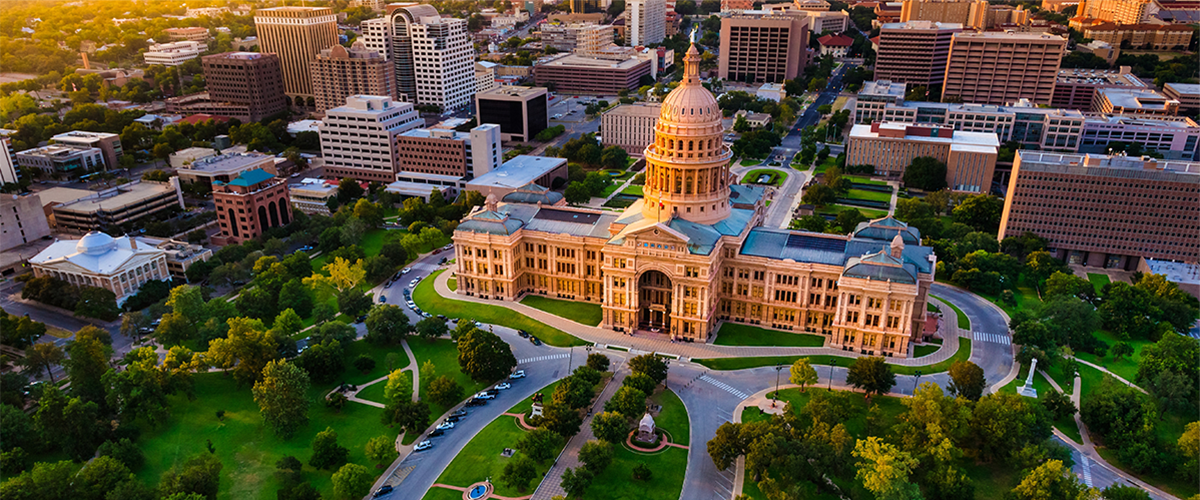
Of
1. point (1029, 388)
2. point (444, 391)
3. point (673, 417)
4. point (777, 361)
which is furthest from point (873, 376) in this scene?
point (444, 391)

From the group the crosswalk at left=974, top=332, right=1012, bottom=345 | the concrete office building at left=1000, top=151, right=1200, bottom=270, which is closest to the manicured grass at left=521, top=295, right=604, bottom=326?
the crosswalk at left=974, top=332, right=1012, bottom=345

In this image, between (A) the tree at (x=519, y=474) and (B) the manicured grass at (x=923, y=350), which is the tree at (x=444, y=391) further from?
(B) the manicured grass at (x=923, y=350)

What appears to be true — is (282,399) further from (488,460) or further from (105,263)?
(105,263)

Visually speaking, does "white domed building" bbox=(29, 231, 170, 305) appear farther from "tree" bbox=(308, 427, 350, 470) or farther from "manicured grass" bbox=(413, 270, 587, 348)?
"tree" bbox=(308, 427, 350, 470)

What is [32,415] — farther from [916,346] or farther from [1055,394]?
[1055,394]

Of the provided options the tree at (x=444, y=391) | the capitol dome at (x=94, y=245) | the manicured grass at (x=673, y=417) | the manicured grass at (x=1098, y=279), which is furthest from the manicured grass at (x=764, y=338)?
the capitol dome at (x=94, y=245)

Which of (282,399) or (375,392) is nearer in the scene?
(282,399)
